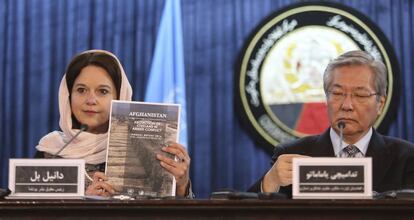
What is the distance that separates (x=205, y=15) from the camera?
18.1 feet

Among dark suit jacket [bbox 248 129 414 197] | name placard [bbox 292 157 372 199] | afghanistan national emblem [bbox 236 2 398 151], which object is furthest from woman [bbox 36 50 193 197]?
afghanistan national emblem [bbox 236 2 398 151]

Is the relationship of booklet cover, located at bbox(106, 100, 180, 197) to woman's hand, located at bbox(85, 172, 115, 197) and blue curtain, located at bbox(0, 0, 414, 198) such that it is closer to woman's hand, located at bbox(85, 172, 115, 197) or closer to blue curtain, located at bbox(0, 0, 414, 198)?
woman's hand, located at bbox(85, 172, 115, 197)

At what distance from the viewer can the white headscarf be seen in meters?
3.21

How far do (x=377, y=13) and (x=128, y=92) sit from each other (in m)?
2.73

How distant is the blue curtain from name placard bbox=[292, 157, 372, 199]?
3077 millimetres

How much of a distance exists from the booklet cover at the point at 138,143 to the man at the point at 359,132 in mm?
407

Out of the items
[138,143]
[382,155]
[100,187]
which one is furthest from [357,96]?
[100,187]

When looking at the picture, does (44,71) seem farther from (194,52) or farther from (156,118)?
(156,118)

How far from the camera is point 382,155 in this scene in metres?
3.12

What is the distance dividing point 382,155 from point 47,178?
129cm

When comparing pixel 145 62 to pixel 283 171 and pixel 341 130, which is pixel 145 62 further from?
pixel 283 171

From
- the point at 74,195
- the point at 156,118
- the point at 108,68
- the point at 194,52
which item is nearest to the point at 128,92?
the point at 108,68

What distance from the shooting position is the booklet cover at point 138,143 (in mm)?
2871

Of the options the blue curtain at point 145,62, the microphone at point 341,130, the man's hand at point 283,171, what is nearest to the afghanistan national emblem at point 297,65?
the blue curtain at point 145,62
